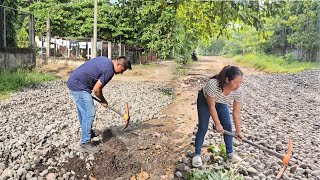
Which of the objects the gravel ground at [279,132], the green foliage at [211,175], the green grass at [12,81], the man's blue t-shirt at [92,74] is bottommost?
the gravel ground at [279,132]

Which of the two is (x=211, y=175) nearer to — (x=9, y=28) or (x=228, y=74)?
(x=228, y=74)

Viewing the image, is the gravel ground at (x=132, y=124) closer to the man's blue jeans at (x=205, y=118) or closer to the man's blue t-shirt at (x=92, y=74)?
the man's blue jeans at (x=205, y=118)

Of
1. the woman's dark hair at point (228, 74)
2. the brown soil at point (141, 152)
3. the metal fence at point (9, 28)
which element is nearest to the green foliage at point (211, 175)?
the brown soil at point (141, 152)

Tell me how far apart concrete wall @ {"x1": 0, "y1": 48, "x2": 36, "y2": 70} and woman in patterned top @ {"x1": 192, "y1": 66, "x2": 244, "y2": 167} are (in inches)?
424

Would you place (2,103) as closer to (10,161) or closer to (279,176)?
(10,161)

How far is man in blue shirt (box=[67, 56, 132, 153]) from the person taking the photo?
16.1 feet

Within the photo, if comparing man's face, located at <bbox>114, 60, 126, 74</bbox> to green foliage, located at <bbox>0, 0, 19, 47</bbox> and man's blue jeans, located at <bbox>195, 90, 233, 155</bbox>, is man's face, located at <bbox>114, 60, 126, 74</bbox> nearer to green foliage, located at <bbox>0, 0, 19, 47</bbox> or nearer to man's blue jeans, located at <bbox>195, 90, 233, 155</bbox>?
man's blue jeans, located at <bbox>195, 90, 233, 155</bbox>

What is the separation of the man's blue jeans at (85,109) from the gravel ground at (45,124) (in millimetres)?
309

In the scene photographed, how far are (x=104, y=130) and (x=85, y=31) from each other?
65.9 ft

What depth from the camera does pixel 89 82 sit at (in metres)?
5.09

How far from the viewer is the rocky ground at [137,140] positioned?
15.2 ft

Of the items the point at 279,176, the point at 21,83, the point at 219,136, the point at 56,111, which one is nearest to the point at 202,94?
the point at 279,176

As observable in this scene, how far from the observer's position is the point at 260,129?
23.0ft

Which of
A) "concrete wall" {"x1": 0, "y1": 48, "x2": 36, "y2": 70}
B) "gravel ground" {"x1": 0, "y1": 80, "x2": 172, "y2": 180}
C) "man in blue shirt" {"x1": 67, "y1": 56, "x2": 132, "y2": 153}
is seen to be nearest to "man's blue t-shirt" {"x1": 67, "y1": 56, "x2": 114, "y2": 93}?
"man in blue shirt" {"x1": 67, "y1": 56, "x2": 132, "y2": 153}
